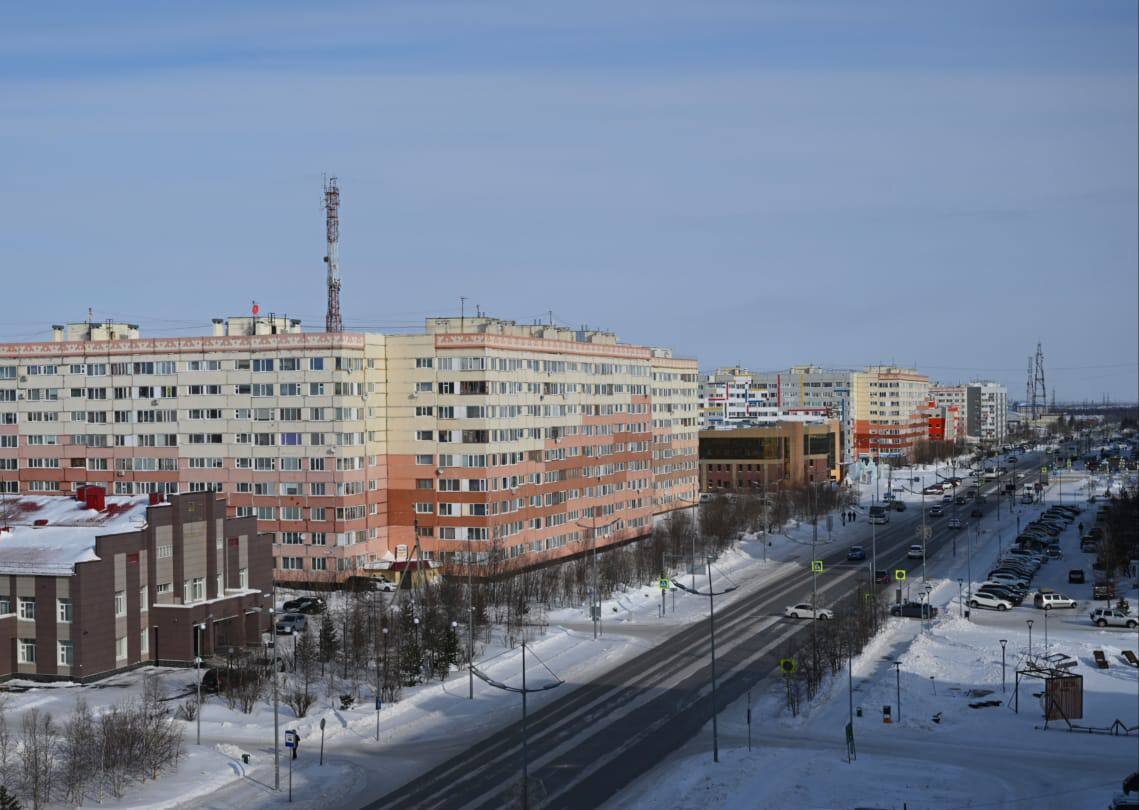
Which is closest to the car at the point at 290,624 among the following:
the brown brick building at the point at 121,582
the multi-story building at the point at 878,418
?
the brown brick building at the point at 121,582

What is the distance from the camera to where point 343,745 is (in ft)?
138

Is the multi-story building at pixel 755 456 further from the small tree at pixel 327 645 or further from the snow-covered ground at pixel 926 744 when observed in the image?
the small tree at pixel 327 645

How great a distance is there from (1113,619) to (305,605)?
1543 inches

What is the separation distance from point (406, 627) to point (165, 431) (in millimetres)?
32229

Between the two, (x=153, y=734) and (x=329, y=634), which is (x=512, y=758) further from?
(x=329, y=634)

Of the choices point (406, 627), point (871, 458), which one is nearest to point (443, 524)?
point (406, 627)

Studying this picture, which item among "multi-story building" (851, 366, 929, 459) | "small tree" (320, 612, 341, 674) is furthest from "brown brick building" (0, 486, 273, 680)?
"multi-story building" (851, 366, 929, 459)

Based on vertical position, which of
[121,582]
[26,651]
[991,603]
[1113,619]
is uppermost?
[121,582]

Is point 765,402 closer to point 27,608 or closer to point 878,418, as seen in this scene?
point 878,418

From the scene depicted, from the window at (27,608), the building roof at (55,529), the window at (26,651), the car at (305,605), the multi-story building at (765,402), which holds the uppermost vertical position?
the multi-story building at (765,402)

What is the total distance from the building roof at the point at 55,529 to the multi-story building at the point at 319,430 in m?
15.9

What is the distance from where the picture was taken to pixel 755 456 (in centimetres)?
13588

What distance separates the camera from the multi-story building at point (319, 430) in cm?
7488

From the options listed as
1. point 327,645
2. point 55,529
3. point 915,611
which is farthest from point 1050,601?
point 55,529
